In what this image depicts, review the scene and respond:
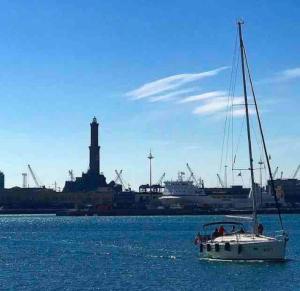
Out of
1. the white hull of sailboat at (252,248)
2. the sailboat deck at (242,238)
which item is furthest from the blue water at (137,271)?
the sailboat deck at (242,238)

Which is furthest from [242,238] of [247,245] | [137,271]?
[137,271]

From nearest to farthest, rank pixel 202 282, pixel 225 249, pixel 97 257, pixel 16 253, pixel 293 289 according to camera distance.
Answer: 1. pixel 293 289
2. pixel 202 282
3. pixel 225 249
4. pixel 97 257
5. pixel 16 253

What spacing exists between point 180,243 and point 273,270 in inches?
1352

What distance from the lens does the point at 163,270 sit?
A: 5597 cm

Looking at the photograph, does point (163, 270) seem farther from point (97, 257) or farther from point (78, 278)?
point (97, 257)

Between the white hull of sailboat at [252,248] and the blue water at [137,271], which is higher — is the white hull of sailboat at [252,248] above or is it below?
above

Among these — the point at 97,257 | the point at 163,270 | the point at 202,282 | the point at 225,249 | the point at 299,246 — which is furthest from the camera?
the point at 299,246

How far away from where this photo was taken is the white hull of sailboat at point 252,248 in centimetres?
5828

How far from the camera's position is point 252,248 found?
58.5m

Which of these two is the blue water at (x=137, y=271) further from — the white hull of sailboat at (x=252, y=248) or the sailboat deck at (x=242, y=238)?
the sailboat deck at (x=242, y=238)

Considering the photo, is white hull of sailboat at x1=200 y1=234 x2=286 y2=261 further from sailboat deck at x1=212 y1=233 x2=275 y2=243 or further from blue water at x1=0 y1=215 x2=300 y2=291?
blue water at x1=0 y1=215 x2=300 y2=291

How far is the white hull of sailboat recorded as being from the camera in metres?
58.3

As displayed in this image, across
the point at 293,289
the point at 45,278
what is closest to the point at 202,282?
the point at 293,289

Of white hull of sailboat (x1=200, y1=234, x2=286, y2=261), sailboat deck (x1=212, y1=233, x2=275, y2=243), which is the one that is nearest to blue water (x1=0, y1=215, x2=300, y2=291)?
white hull of sailboat (x1=200, y1=234, x2=286, y2=261)
